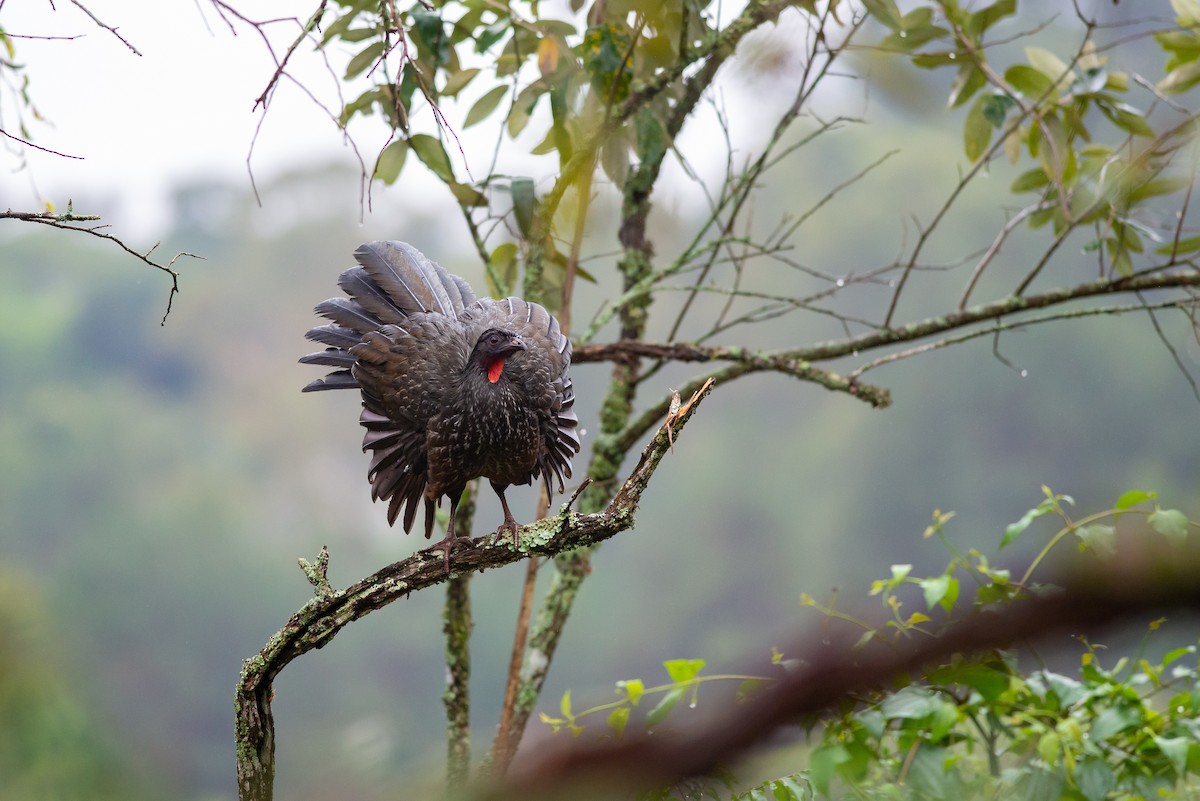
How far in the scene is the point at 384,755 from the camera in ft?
1.22

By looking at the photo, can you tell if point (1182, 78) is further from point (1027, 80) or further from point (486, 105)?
point (486, 105)

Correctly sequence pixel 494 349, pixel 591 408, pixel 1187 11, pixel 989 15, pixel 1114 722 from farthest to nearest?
1. pixel 591 408
2. pixel 989 15
3. pixel 1187 11
4. pixel 494 349
5. pixel 1114 722

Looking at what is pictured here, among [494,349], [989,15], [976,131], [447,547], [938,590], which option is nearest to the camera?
[938,590]

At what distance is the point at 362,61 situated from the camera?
6.68 ft

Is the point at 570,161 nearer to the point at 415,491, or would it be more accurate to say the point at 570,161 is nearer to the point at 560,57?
the point at 560,57

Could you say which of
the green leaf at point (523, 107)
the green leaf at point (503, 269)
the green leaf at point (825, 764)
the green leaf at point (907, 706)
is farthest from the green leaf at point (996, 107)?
the green leaf at point (825, 764)

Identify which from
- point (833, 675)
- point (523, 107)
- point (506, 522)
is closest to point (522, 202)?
point (523, 107)

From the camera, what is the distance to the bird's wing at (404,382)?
Result: 70.4 inches

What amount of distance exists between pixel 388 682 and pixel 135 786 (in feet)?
10.7

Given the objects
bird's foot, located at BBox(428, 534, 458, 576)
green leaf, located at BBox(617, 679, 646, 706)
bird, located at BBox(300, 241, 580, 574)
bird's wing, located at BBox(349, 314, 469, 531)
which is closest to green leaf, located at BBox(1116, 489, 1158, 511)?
green leaf, located at BBox(617, 679, 646, 706)

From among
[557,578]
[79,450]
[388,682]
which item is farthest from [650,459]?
[79,450]

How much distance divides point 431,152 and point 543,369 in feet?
1.81

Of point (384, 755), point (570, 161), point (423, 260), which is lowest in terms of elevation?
point (384, 755)

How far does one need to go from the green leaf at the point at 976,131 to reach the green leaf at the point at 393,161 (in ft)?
4.02
